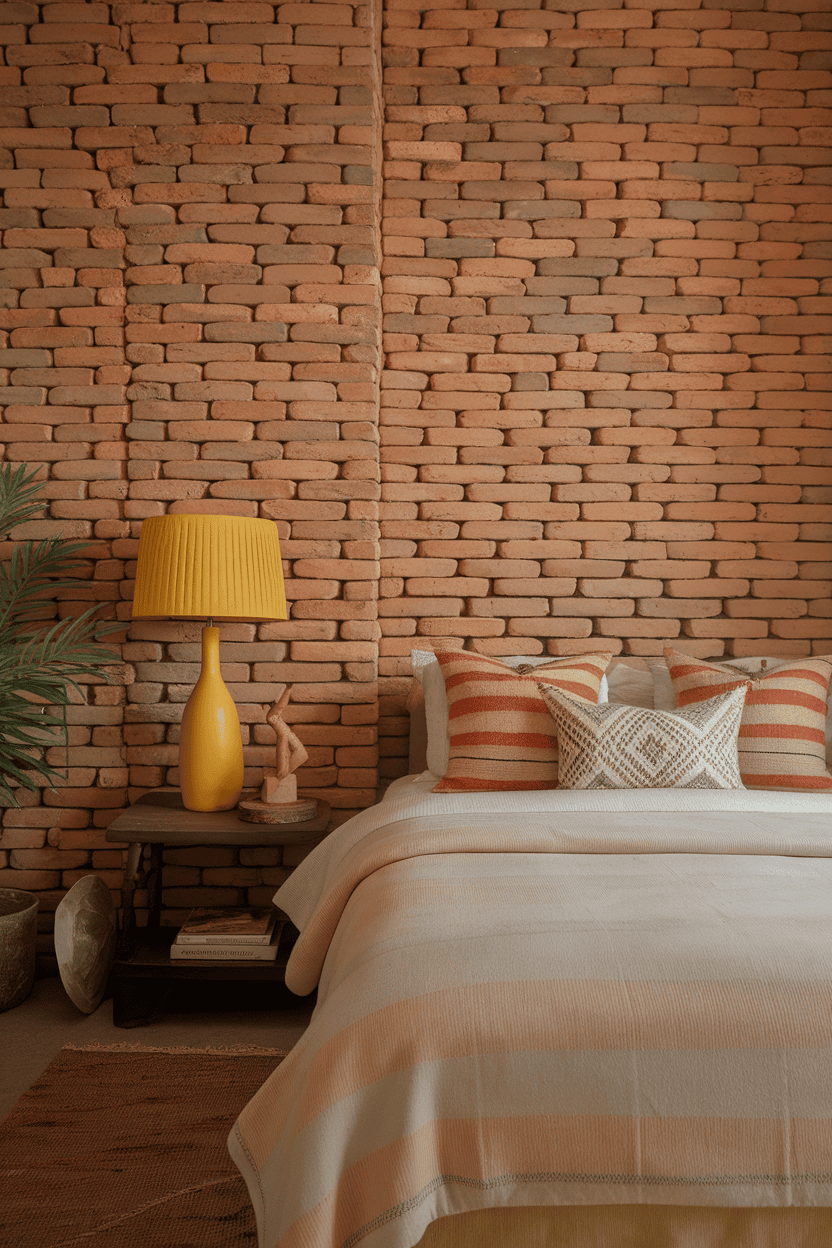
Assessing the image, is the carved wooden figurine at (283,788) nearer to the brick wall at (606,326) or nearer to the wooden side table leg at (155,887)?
the wooden side table leg at (155,887)

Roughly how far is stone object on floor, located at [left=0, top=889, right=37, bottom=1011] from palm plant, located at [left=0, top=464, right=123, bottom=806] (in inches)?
14.3

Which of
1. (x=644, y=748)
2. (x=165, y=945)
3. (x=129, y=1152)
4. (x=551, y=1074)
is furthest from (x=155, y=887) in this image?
(x=551, y=1074)

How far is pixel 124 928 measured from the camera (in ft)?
7.85

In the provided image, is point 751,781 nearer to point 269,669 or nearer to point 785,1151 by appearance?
point 785,1151

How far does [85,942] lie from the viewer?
2.43 m

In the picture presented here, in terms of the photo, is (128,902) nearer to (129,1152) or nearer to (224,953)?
(224,953)

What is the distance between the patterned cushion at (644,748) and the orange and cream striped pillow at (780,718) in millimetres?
148

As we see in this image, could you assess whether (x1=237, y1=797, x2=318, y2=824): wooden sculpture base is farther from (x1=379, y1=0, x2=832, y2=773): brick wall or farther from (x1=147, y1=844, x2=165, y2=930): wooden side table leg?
(x1=379, y1=0, x2=832, y2=773): brick wall

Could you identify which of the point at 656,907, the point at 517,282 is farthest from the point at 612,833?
the point at 517,282

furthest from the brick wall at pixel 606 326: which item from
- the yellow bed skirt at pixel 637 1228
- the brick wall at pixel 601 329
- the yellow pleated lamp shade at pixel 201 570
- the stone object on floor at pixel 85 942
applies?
the yellow bed skirt at pixel 637 1228

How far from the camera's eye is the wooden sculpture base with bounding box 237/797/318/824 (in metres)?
2.40

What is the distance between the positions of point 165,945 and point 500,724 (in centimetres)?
128

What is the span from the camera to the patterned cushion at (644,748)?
83.7 inches

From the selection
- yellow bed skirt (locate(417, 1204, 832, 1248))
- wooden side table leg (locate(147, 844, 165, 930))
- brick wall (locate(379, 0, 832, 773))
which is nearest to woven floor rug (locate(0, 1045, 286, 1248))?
wooden side table leg (locate(147, 844, 165, 930))
